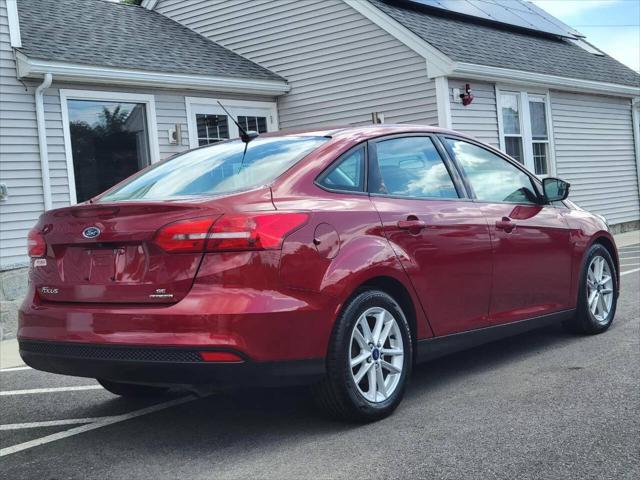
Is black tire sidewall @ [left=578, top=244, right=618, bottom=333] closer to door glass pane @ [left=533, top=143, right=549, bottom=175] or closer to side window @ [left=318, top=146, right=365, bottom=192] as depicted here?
side window @ [left=318, top=146, right=365, bottom=192]

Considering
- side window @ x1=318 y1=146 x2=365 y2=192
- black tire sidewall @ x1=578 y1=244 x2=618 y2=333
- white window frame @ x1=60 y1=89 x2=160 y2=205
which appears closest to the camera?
side window @ x1=318 y1=146 x2=365 y2=192

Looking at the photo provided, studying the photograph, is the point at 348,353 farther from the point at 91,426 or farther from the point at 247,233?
the point at 91,426

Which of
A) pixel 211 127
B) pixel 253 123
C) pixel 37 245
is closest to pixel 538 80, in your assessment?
pixel 253 123

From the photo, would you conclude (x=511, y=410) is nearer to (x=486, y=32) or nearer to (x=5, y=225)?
(x=5, y=225)

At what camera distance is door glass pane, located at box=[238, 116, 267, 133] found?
1404cm

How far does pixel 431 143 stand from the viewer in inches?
201

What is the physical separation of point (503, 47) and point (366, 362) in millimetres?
12586

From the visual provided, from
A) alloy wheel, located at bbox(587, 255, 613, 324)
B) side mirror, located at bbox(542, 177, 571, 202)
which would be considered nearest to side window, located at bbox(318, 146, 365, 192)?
side mirror, located at bbox(542, 177, 571, 202)

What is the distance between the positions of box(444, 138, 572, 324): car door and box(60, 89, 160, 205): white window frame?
6.88 meters

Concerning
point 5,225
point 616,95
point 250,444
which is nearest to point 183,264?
point 250,444

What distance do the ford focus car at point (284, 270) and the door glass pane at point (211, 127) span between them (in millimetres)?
8454

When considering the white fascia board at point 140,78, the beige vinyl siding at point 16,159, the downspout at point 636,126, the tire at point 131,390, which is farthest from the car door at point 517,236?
the downspout at point 636,126

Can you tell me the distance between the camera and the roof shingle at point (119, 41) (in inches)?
457

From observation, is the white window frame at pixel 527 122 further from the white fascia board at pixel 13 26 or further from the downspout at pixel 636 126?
the white fascia board at pixel 13 26
